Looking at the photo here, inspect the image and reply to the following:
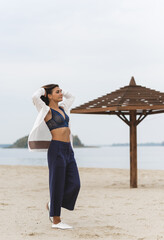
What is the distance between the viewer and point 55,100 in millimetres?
5035

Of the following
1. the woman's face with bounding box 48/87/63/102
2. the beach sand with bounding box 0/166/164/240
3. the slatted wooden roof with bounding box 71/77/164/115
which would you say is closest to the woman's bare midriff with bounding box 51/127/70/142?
the woman's face with bounding box 48/87/63/102

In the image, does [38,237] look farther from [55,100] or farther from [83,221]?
[55,100]

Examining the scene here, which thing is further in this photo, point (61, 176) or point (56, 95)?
point (56, 95)

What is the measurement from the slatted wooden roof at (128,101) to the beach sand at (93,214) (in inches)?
77.0

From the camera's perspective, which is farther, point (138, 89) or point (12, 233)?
point (138, 89)

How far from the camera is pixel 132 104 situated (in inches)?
334

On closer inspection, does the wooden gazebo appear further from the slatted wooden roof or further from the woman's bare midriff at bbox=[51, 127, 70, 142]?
the woman's bare midriff at bbox=[51, 127, 70, 142]

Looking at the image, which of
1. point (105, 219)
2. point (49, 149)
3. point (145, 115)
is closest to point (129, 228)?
point (105, 219)

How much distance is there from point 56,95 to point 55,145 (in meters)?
0.69

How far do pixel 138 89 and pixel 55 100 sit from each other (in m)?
4.84

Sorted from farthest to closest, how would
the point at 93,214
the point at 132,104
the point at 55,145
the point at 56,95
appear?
the point at 132,104 → the point at 93,214 → the point at 56,95 → the point at 55,145

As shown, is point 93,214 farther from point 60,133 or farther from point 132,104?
point 132,104

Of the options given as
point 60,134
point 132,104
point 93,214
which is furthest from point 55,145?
point 132,104

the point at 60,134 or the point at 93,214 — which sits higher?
the point at 60,134
